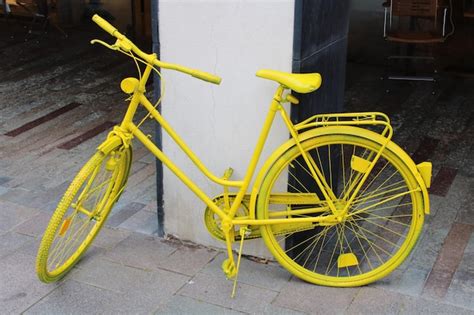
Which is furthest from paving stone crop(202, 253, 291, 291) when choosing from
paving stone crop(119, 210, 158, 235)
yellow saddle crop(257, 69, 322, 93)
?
yellow saddle crop(257, 69, 322, 93)

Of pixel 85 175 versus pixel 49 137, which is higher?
pixel 85 175

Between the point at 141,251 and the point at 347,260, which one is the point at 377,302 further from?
the point at 141,251

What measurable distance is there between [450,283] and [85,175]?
209 cm

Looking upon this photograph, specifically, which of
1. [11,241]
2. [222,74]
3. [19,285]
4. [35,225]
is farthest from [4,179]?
[222,74]

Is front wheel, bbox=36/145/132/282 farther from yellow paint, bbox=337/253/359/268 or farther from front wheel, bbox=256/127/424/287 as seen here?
yellow paint, bbox=337/253/359/268

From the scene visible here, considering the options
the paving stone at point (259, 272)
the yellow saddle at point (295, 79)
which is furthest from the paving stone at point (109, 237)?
the yellow saddle at point (295, 79)

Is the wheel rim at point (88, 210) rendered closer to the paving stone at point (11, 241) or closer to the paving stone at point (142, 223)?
the paving stone at point (11, 241)

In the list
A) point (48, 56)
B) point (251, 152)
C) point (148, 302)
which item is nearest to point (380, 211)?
point (251, 152)

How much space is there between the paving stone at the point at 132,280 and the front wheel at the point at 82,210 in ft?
0.38

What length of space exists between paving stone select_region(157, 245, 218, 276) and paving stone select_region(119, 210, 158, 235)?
13.2 inches

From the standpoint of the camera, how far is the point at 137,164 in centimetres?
580

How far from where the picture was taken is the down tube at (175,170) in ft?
12.9

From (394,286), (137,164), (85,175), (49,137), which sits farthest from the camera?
(49,137)

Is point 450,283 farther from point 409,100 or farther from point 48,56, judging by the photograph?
point 48,56
